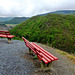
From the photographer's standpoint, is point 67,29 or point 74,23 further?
point 74,23

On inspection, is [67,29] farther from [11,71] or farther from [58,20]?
[11,71]

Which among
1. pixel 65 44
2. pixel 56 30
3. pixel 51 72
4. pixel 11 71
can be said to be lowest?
pixel 65 44

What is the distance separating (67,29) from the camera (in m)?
23.0

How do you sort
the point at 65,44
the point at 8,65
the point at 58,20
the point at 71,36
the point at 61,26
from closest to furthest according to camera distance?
the point at 8,65 < the point at 65,44 < the point at 71,36 < the point at 61,26 < the point at 58,20

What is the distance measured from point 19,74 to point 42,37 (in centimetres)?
1906

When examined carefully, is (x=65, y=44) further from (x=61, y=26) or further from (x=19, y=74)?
(x=19, y=74)

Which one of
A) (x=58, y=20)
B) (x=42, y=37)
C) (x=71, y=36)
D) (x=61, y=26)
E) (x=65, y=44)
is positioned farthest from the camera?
(x=58, y=20)

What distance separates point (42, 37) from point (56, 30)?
155 inches

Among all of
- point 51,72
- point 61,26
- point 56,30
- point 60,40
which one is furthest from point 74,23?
point 51,72

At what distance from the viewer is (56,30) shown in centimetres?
2270

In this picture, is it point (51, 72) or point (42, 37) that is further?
point (42, 37)

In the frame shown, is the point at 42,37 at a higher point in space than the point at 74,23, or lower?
lower

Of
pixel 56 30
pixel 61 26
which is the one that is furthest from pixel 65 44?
pixel 61 26

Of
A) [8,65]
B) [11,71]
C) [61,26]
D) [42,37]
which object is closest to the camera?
[11,71]
